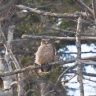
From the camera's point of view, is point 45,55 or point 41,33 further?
point 41,33

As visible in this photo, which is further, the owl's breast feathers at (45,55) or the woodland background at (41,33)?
the woodland background at (41,33)

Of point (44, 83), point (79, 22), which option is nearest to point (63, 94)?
point (44, 83)

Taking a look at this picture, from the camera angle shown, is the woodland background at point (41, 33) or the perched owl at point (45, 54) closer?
the perched owl at point (45, 54)

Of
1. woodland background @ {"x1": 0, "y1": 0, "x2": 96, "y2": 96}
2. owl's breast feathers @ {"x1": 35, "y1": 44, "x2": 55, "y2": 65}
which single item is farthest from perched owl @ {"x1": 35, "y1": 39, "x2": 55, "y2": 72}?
woodland background @ {"x1": 0, "y1": 0, "x2": 96, "y2": 96}

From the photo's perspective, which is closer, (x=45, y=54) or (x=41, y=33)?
(x=45, y=54)

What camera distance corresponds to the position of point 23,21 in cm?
1138

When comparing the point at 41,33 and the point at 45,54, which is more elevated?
the point at 41,33

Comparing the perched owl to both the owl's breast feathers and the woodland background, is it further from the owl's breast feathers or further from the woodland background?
the woodland background

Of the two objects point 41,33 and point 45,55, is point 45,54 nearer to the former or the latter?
point 45,55

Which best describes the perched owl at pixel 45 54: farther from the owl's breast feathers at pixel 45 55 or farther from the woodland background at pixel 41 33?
the woodland background at pixel 41 33

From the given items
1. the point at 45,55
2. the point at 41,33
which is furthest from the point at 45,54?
the point at 41,33

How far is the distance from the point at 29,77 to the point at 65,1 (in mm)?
2104

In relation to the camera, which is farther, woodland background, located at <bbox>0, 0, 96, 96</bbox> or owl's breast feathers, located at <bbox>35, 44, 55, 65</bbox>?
woodland background, located at <bbox>0, 0, 96, 96</bbox>

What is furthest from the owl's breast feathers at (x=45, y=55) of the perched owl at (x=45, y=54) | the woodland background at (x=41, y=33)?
the woodland background at (x=41, y=33)
